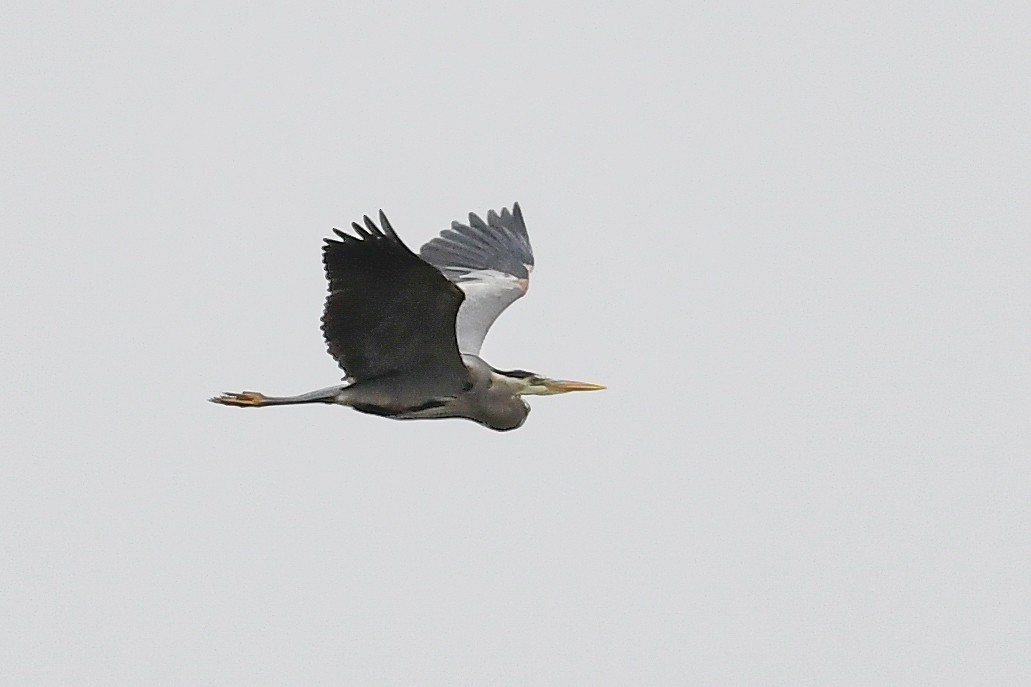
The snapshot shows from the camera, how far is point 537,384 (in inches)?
480

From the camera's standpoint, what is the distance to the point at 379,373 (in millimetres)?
11078

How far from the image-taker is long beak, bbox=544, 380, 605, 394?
12281 millimetres

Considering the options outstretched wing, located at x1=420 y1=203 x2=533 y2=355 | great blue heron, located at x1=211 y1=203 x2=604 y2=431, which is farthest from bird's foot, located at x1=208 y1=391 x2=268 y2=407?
outstretched wing, located at x1=420 y1=203 x2=533 y2=355

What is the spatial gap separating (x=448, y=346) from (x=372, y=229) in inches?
51.7

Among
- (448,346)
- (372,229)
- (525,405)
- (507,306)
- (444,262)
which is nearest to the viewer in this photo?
(372,229)

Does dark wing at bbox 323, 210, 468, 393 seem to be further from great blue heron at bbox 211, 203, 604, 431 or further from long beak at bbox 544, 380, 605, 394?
long beak at bbox 544, 380, 605, 394

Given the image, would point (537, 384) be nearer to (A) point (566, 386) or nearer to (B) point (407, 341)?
(A) point (566, 386)

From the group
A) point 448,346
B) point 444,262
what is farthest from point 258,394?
point 444,262

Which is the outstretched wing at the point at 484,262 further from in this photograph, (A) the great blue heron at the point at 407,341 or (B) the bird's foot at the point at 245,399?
(B) the bird's foot at the point at 245,399

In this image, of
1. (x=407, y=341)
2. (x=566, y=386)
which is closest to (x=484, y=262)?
(x=566, y=386)

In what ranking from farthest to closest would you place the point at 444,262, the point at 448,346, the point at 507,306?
1. the point at 444,262
2. the point at 507,306
3. the point at 448,346

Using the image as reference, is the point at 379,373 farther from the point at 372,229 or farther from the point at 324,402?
the point at 372,229

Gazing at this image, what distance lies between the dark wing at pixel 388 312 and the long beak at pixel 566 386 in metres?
0.99

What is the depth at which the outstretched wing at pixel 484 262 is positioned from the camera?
13.1m
